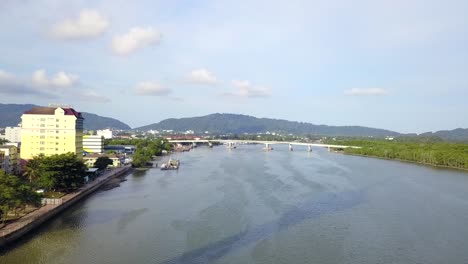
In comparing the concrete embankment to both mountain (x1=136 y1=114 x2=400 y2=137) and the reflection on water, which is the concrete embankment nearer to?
the reflection on water

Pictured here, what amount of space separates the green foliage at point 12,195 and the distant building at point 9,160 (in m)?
5.21

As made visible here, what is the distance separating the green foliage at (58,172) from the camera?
1016 cm

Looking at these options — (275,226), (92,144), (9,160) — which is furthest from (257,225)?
(92,144)

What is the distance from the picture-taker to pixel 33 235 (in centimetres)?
749

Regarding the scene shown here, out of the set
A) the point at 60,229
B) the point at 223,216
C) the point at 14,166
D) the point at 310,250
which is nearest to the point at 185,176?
the point at 14,166

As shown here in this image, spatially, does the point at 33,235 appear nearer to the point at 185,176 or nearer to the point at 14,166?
the point at 14,166

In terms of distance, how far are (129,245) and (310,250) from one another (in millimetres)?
3159

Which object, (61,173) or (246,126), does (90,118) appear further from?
(61,173)

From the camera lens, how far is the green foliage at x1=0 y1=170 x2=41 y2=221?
7242 mm

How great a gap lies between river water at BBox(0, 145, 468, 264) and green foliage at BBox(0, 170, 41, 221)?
62cm

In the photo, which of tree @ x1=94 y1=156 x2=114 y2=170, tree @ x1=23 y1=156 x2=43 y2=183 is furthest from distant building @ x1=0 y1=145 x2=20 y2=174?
tree @ x1=94 y1=156 x2=114 y2=170

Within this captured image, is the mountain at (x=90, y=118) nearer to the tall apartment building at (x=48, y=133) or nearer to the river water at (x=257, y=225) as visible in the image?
the tall apartment building at (x=48, y=133)

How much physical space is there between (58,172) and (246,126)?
375 ft

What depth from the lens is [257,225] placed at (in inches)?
340
